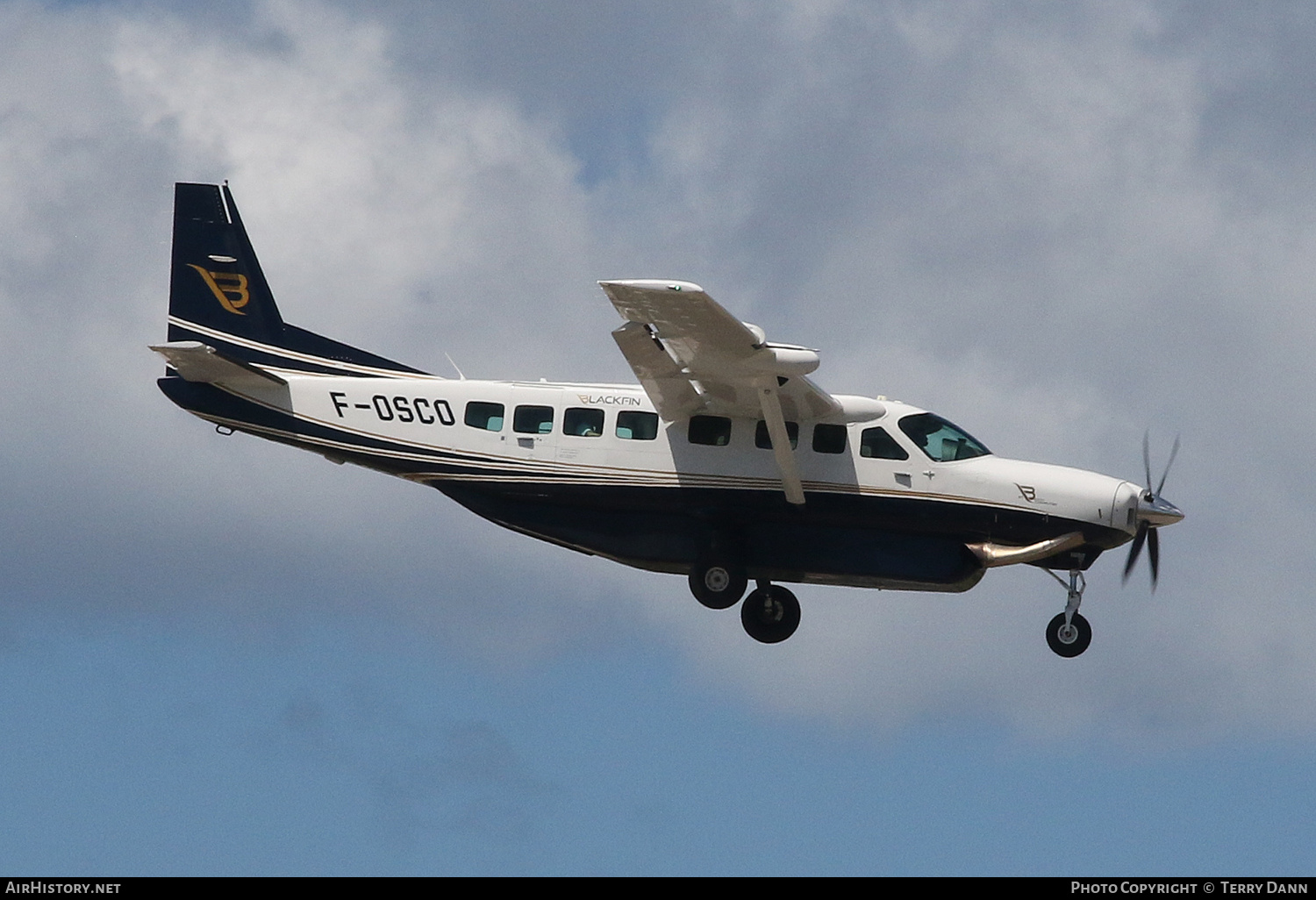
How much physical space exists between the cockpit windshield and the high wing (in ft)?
4.87

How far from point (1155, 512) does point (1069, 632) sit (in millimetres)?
2424

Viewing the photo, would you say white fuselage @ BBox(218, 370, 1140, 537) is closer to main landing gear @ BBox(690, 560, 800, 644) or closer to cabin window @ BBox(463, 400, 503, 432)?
cabin window @ BBox(463, 400, 503, 432)

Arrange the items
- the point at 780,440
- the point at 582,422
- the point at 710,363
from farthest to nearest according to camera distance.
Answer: the point at 582,422, the point at 780,440, the point at 710,363

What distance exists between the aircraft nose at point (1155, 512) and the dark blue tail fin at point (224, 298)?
12.8 m

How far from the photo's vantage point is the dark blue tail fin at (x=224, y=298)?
35.9 m

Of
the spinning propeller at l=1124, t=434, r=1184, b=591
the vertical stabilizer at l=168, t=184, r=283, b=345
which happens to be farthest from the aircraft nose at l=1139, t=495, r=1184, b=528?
the vertical stabilizer at l=168, t=184, r=283, b=345

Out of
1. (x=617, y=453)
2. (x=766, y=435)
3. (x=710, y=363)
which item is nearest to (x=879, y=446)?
(x=766, y=435)

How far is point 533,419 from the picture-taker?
3431 centimetres

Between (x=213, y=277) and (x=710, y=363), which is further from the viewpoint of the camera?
(x=213, y=277)

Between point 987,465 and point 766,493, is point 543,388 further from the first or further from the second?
point 987,465

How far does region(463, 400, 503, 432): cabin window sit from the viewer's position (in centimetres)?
3441

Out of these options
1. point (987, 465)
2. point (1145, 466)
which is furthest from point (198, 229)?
point (1145, 466)

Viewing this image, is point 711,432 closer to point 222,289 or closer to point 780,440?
point 780,440
